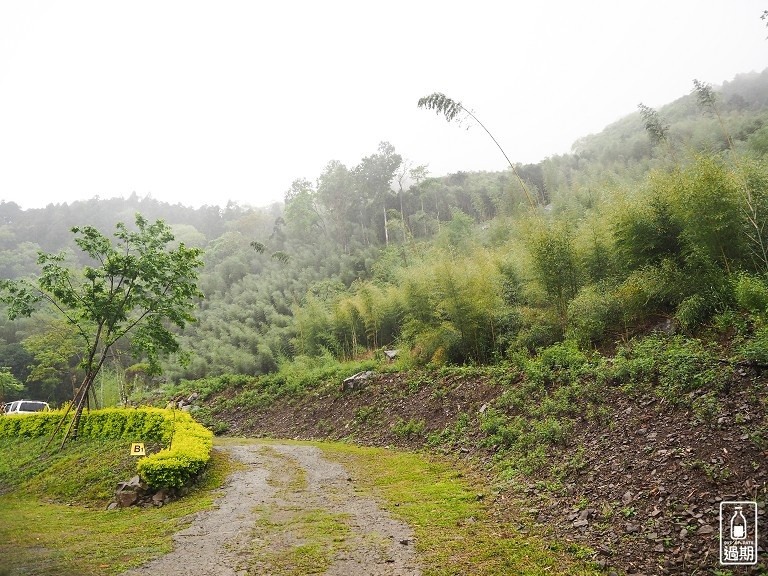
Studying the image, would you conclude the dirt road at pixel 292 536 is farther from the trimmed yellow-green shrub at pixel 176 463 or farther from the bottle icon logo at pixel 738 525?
the bottle icon logo at pixel 738 525

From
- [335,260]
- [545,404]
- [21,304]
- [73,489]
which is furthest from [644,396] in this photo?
[335,260]

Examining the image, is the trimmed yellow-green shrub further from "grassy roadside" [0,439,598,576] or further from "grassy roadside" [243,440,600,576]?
"grassy roadside" [243,440,600,576]

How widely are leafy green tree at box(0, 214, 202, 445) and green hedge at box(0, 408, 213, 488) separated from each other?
2.28ft

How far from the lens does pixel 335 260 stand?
95.3 ft

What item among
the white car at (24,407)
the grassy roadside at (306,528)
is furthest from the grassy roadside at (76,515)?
the white car at (24,407)

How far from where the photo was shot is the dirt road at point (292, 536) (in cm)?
388

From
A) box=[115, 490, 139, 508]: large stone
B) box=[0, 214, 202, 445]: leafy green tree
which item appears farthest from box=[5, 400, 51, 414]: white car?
box=[115, 490, 139, 508]: large stone

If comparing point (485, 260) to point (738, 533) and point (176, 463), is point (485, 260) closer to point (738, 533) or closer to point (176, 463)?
point (176, 463)

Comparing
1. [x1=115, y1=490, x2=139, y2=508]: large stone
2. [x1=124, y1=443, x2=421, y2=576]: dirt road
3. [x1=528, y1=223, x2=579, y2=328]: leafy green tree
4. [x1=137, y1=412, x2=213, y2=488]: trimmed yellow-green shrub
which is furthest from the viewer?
[x1=528, y1=223, x2=579, y2=328]: leafy green tree

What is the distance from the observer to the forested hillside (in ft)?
25.8

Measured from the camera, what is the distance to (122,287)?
36.7ft

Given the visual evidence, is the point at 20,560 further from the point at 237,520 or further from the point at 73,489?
the point at 73,489

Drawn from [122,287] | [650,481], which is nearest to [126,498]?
[122,287]

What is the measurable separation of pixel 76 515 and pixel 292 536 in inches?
143
